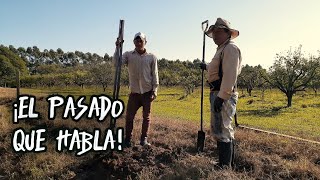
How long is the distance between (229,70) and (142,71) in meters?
2.29

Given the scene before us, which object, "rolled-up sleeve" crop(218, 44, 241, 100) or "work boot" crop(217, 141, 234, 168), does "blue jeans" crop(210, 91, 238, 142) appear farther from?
"rolled-up sleeve" crop(218, 44, 241, 100)

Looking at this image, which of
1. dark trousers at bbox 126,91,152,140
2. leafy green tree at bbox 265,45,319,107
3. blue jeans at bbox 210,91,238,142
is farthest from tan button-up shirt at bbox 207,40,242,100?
leafy green tree at bbox 265,45,319,107

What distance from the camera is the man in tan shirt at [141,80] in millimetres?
6828

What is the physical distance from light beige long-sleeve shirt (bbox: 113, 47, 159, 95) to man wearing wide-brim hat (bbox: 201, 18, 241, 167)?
1.73 metres

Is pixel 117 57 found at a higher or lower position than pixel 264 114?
higher

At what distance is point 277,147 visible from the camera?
275 inches

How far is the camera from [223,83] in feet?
16.1

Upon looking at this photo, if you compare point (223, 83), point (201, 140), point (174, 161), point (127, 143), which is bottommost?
point (174, 161)

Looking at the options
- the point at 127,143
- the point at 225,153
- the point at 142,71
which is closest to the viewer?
the point at 225,153

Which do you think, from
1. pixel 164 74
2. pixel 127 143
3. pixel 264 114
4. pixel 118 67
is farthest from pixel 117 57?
pixel 164 74

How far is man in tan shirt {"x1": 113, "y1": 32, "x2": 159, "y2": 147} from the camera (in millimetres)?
6828

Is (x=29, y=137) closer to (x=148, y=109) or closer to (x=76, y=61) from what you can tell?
(x=148, y=109)

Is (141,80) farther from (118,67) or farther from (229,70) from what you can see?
(229,70)

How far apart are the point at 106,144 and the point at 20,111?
9.91 ft
